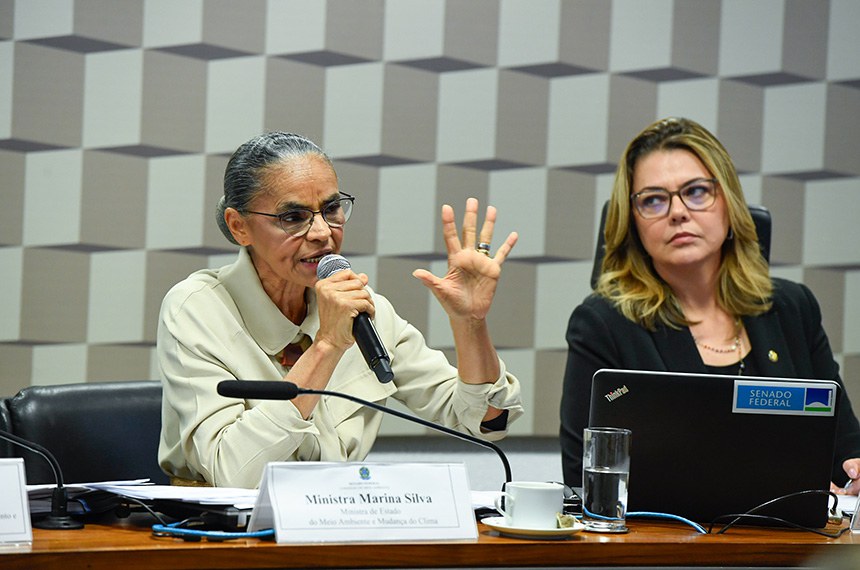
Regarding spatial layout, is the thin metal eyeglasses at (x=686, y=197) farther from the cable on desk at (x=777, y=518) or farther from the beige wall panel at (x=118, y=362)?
the beige wall panel at (x=118, y=362)

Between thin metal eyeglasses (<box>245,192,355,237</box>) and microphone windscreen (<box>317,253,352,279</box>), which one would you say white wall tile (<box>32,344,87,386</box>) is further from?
microphone windscreen (<box>317,253,352,279</box>)

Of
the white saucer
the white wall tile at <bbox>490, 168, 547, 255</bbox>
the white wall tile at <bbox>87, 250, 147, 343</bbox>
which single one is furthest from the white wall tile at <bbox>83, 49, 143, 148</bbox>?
the white saucer

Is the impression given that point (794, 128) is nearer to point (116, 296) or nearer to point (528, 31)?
point (528, 31)

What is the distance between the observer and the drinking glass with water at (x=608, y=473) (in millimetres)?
1567

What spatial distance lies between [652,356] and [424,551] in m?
1.34

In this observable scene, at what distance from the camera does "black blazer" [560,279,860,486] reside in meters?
2.50

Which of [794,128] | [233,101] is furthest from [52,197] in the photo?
[794,128]

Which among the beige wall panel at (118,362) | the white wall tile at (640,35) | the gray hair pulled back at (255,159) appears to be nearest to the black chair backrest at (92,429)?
the gray hair pulled back at (255,159)

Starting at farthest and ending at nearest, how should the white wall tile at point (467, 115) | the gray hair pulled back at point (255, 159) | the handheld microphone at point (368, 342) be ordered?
the white wall tile at point (467, 115) → the gray hair pulled back at point (255, 159) → the handheld microphone at point (368, 342)

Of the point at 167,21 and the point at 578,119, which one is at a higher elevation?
the point at 167,21

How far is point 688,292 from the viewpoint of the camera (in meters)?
2.76

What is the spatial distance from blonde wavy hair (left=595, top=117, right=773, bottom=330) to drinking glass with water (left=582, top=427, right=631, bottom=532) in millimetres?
1107

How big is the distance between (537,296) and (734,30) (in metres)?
1.10

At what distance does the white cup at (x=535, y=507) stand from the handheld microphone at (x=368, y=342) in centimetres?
39
